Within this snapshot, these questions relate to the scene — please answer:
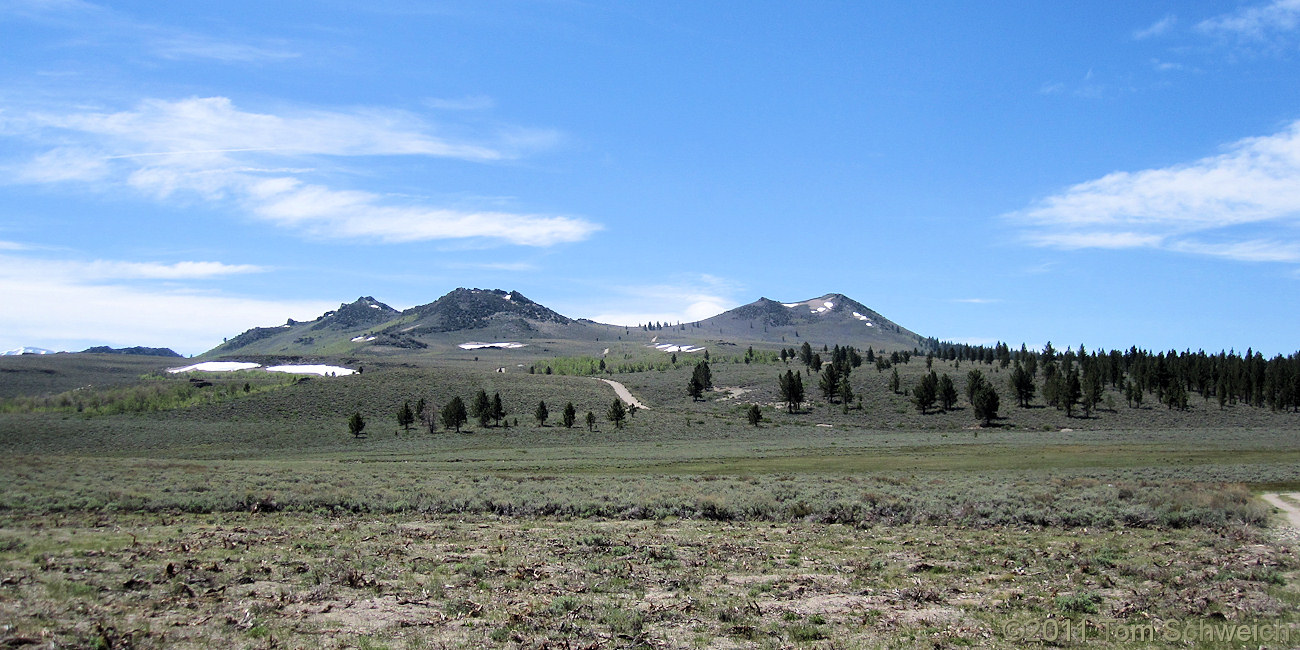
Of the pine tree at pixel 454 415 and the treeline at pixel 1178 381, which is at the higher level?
the treeline at pixel 1178 381

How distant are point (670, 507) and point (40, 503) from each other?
2070 centimetres

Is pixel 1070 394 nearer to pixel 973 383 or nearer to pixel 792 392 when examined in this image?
pixel 973 383

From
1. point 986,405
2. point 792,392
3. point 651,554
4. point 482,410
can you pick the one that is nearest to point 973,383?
point 986,405

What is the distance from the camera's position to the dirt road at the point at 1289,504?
21.2m

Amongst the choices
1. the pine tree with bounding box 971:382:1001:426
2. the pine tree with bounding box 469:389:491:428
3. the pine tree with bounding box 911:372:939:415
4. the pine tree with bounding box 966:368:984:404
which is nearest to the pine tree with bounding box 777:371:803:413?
the pine tree with bounding box 911:372:939:415

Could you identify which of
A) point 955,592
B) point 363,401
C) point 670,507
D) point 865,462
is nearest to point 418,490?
point 670,507

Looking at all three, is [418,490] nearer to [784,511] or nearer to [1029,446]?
[784,511]

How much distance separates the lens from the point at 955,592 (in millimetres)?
12586

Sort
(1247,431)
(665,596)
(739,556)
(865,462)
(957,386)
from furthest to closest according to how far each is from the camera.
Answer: (957,386) → (1247,431) → (865,462) → (739,556) → (665,596)

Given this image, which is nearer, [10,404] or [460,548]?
[460,548]

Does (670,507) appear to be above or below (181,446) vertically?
above
